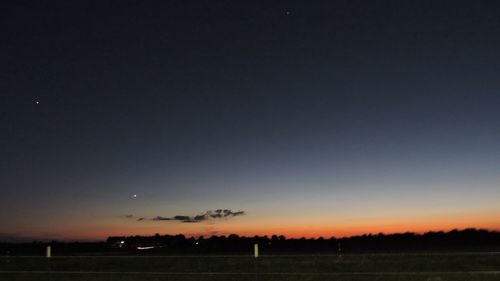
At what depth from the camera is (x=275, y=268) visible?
32.9m

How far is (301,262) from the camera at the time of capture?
113 ft

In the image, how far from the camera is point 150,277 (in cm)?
3042

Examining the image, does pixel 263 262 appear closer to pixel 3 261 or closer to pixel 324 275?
pixel 324 275

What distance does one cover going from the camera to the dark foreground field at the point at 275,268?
27.7 m

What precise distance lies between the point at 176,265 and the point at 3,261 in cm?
1538

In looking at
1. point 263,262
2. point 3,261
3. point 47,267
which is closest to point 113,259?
point 47,267

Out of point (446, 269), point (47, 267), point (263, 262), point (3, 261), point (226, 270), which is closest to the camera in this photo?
point (446, 269)

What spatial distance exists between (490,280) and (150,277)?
16.6 meters

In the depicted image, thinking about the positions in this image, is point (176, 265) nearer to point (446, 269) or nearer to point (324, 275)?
point (324, 275)

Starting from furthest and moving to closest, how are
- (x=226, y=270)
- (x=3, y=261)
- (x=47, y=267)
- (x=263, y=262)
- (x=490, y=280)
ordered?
(x=3, y=261)
(x=47, y=267)
(x=263, y=262)
(x=226, y=270)
(x=490, y=280)

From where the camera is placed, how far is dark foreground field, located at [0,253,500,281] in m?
27.7

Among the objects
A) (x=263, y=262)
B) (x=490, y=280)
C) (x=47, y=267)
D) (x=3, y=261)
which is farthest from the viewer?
(x=3, y=261)

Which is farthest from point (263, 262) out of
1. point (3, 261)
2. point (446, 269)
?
point (3, 261)

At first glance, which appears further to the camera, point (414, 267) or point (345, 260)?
point (345, 260)
